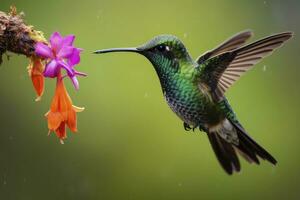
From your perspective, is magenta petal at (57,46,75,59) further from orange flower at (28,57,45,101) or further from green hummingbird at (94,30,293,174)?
green hummingbird at (94,30,293,174)

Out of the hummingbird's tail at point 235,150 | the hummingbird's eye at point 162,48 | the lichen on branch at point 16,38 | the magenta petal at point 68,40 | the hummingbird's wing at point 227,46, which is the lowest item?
the hummingbird's tail at point 235,150

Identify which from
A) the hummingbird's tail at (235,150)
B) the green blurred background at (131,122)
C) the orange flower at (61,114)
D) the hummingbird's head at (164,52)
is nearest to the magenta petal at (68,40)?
the orange flower at (61,114)

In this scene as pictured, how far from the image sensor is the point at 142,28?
562 cm

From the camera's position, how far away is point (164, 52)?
2.79 meters

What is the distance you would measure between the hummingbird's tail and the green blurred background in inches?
93.4

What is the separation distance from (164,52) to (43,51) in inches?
→ 25.0

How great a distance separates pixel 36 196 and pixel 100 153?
713 mm

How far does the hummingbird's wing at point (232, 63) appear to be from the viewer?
8.94 ft

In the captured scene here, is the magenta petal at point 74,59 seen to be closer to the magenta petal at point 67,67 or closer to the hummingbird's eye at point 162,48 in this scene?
the magenta petal at point 67,67

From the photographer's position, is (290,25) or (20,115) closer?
(20,115)

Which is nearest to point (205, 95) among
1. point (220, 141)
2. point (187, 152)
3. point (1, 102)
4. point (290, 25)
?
point (220, 141)

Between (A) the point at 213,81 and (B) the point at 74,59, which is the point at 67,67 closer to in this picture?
(B) the point at 74,59

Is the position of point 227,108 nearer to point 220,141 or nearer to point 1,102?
point 220,141

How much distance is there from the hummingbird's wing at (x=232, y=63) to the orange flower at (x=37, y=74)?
775 mm
